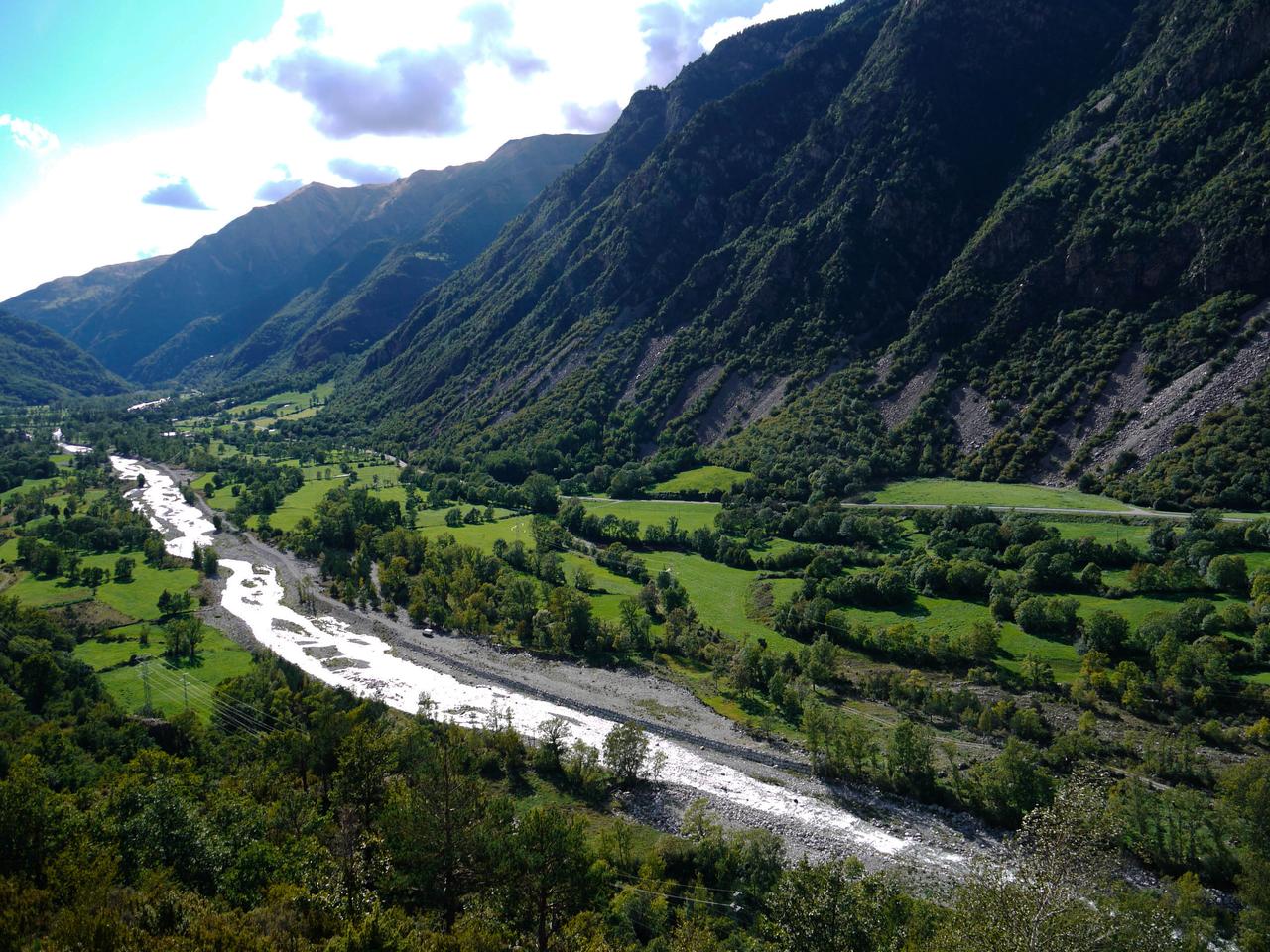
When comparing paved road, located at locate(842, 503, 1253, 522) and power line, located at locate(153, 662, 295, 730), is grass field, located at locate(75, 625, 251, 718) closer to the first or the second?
power line, located at locate(153, 662, 295, 730)

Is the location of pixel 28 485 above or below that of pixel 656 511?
below

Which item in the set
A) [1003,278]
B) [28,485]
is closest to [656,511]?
[1003,278]

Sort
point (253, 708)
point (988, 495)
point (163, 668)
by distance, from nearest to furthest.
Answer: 1. point (253, 708)
2. point (163, 668)
3. point (988, 495)

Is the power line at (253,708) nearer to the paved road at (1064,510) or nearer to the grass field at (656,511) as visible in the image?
the grass field at (656,511)

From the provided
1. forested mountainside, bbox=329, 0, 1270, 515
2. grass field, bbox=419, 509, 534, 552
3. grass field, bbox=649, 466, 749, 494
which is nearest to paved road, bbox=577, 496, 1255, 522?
forested mountainside, bbox=329, 0, 1270, 515

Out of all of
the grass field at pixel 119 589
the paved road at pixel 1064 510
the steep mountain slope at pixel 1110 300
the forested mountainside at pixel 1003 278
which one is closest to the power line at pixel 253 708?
the grass field at pixel 119 589

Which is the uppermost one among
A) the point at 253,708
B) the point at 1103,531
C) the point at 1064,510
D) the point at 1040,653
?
the point at 1064,510

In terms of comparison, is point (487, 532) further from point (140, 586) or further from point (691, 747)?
point (691, 747)
